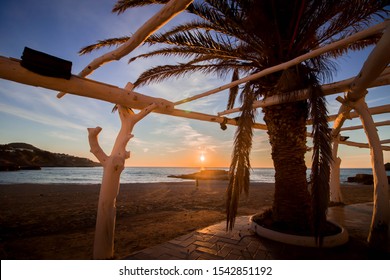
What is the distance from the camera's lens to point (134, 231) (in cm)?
520

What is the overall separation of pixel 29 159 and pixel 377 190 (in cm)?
9542

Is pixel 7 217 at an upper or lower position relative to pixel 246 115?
lower

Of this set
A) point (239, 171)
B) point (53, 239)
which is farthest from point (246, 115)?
point (53, 239)

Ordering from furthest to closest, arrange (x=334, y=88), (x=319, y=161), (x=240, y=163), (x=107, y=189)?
(x=334, y=88), (x=240, y=163), (x=107, y=189), (x=319, y=161)

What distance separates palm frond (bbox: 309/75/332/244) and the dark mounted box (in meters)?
3.94

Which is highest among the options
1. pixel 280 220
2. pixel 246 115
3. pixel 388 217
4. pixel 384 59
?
pixel 384 59

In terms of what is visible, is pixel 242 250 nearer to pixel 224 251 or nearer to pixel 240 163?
pixel 224 251

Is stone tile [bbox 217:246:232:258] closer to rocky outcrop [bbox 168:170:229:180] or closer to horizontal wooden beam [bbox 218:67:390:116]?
horizontal wooden beam [bbox 218:67:390:116]

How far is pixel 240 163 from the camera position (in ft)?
11.2

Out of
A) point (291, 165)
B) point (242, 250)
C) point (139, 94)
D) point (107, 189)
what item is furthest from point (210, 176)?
point (107, 189)

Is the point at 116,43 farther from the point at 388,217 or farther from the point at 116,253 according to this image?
the point at 388,217

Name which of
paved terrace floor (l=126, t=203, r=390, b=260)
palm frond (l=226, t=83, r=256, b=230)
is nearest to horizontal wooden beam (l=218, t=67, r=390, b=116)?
palm frond (l=226, t=83, r=256, b=230)

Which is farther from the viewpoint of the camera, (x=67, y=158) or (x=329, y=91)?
(x=67, y=158)

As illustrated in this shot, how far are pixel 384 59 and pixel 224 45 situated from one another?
9.93 feet
